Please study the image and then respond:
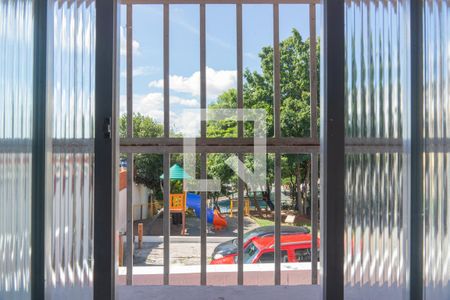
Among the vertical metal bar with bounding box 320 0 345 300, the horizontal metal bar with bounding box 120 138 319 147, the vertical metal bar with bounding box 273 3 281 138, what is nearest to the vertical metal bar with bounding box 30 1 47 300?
the vertical metal bar with bounding box 320 0 345 300

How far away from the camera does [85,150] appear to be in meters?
1.43

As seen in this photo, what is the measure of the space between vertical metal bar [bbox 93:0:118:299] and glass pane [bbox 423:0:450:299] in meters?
1.25

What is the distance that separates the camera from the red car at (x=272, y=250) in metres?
6.21

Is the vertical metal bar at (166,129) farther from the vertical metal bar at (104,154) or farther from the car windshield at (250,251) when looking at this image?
the car windshield at (250,251)

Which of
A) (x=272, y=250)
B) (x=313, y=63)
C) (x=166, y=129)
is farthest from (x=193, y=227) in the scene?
(x=313, y=63)

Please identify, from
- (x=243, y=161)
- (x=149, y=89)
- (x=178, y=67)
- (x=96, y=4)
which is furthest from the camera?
(x=149, y=89)

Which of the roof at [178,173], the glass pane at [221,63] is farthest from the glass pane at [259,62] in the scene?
the roof at [178,173]

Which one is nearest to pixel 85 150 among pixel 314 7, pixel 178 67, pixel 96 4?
pixel 96 4

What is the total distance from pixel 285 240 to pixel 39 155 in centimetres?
574

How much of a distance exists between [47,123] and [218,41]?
16.8ft

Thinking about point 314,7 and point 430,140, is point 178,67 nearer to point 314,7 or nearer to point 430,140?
point 314,7

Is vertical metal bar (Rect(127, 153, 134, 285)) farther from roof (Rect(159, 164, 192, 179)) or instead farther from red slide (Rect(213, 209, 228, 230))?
red slide (Rect(213, 209, 228, 230))

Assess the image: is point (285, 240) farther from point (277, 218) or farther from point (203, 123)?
point (203, 123)

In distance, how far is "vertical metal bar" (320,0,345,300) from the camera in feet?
4.58
